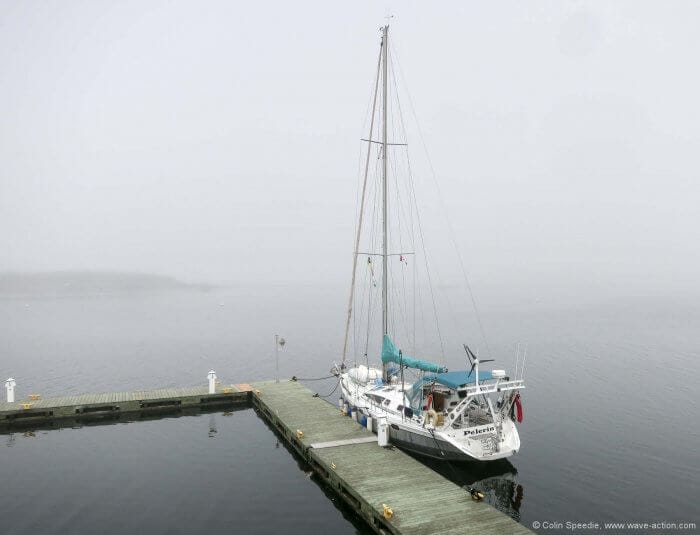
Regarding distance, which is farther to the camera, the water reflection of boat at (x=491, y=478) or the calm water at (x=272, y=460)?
the water reflection of boat at (x=491, y=478)

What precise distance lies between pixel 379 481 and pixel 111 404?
24.9 metres

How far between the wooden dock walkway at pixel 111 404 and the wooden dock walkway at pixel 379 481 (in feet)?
24.3

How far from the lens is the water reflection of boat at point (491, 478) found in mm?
26781

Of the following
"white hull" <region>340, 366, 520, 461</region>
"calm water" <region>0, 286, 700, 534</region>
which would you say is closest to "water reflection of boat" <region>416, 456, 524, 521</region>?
"calm water" <region>0, 286, 700, 534</region>

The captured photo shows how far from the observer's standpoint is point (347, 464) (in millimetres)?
26984

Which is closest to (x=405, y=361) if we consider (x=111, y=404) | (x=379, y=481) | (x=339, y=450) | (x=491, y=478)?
(x=339, y=450)

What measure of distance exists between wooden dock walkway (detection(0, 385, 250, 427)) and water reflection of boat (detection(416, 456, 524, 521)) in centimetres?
1949

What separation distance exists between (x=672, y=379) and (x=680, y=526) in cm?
3814

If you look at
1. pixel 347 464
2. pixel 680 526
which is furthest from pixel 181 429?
pixel 680 526

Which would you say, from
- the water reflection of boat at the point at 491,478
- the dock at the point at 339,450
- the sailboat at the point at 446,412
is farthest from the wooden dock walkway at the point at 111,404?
the water reflection of boat at the point at 491,478

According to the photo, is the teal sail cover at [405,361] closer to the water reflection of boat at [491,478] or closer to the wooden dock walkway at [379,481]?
the wooden dock walkway at [379,481]

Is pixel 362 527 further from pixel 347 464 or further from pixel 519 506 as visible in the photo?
pixel 519 506

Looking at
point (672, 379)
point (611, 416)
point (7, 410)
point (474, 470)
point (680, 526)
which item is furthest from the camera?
point (672, 379)

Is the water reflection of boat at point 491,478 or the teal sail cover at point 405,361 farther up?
the teal sail cover at point 405,361
